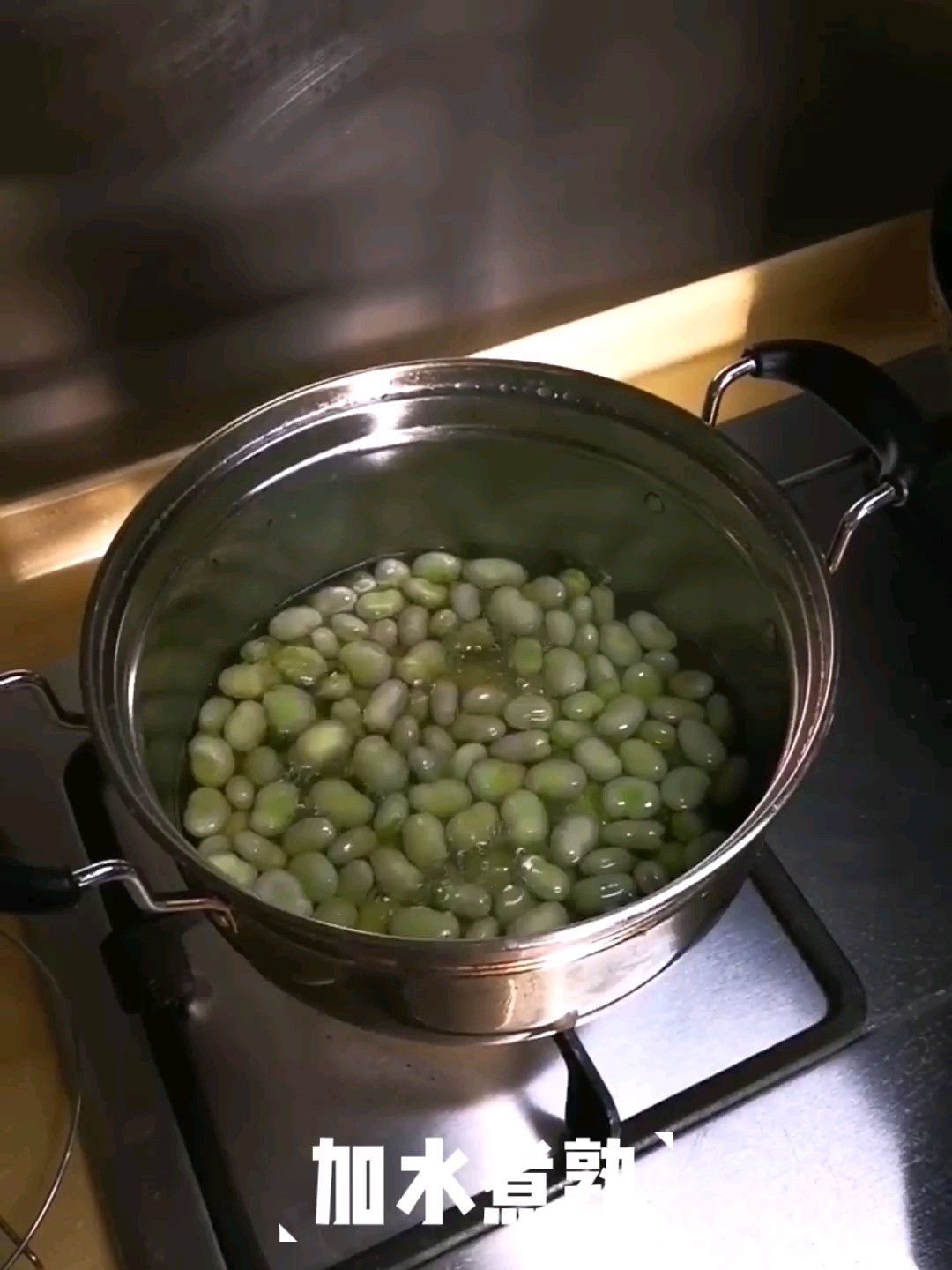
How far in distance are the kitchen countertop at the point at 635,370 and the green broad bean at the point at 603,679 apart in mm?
159

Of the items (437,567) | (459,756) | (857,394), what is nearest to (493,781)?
(459,756)

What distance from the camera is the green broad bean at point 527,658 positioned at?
0.64 m

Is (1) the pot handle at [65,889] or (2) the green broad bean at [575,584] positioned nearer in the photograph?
(1) the pot handle at [65,889]

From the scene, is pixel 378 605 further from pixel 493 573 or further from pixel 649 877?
pixel 649 877

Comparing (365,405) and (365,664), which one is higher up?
(365,405)

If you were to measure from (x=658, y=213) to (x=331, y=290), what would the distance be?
7.5 inches

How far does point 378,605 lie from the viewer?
0.65 metres

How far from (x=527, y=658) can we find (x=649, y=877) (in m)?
0.12

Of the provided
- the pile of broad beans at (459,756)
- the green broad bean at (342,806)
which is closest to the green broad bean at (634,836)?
the pile of broad beans at (459,756)

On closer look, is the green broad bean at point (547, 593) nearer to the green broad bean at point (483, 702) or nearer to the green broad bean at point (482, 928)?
the green broad bean at point (483, 702)

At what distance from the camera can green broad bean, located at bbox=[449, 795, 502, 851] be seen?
579 mm

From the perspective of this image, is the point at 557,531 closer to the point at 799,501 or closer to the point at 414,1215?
the point at 799,501

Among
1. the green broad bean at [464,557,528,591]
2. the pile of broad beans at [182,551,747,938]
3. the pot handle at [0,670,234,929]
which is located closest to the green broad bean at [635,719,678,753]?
the pile of broad beans at [182,551,747,938]

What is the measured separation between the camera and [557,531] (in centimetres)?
Answer: 67
